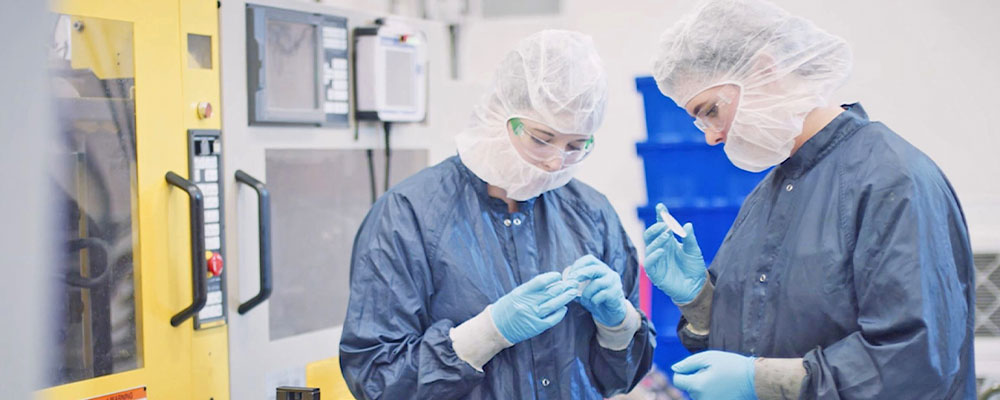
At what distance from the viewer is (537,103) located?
4.99 feet

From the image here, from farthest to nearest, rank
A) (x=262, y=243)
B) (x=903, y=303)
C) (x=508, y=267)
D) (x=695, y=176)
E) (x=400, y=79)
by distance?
(x=695, y=176) → (x=400, y=79) → (x=262, y=243) → (x=508, y=267) → (x=903, y=303)

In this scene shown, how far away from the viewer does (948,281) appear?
3.80 ft

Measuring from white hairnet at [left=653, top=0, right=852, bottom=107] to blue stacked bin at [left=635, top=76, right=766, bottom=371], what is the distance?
3.21 feet

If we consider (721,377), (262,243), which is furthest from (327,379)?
(721,377)

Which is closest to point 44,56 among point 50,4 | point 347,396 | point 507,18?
point 50,4

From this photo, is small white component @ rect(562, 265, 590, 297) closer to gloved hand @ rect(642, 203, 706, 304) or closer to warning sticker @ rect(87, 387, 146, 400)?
gloved hand @ rect(642, 203, 706, 304)

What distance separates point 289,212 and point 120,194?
48 centimetres

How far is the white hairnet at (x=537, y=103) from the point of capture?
5.00 ft

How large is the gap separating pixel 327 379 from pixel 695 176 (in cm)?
120

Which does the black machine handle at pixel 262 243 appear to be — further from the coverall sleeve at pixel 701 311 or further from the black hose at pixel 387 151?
the coverall sleeve at pixel 701 311

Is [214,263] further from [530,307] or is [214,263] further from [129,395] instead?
[530,307]

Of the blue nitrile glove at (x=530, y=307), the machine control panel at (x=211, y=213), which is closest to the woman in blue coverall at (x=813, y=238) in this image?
the blue nitrile glove at (x=530, y=307)

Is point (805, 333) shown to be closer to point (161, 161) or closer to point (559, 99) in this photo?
point (559, 99)

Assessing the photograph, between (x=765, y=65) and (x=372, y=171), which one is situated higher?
(x=765, y=65)
